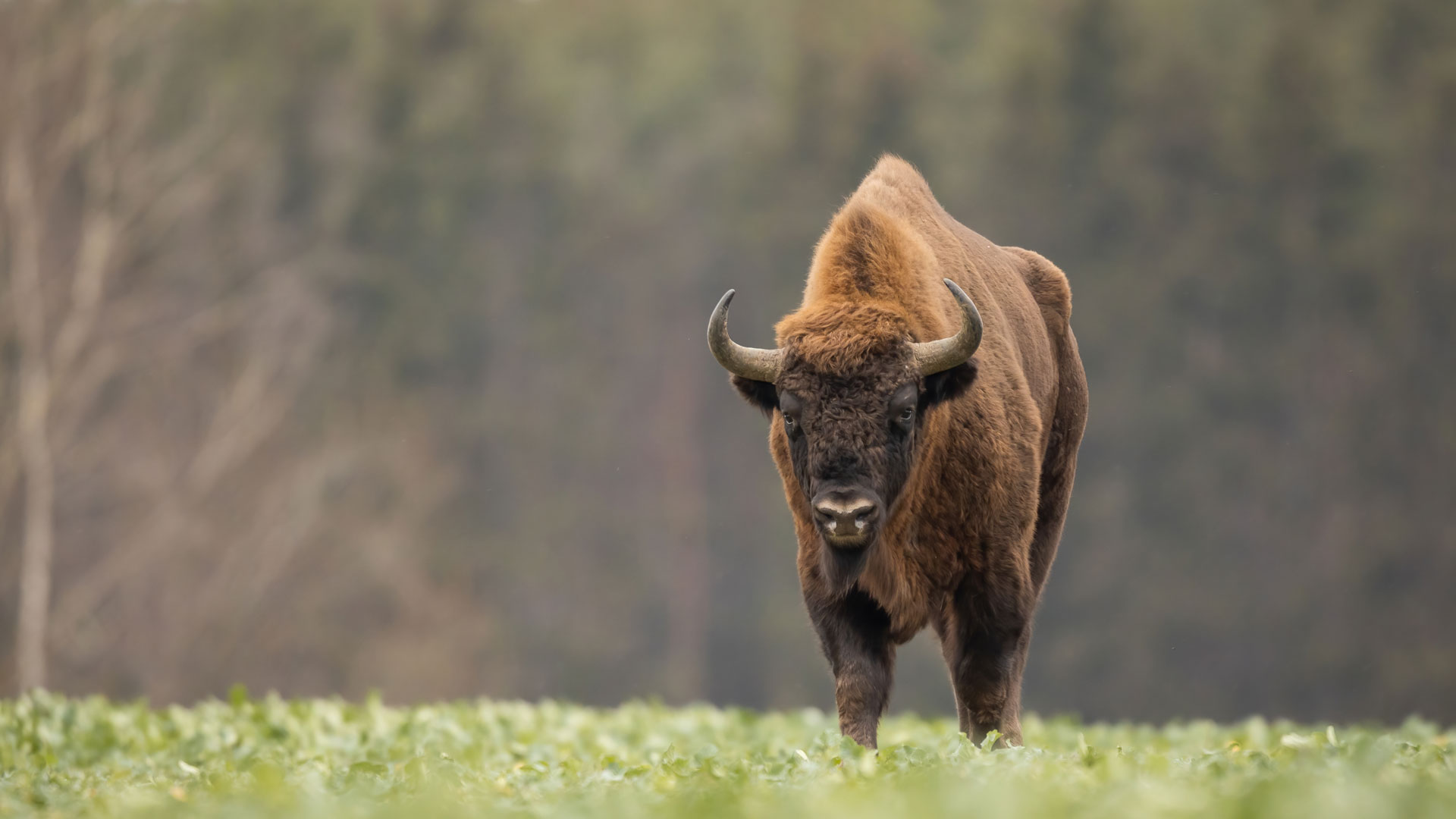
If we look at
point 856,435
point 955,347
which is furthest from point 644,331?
point 856,435

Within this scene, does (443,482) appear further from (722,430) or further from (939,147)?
(939,147)

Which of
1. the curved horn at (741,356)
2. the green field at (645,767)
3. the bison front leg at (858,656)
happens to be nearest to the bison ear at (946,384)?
the curved horn at (741,356)

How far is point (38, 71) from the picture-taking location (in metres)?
20.5

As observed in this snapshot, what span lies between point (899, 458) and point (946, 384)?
16.1 inches

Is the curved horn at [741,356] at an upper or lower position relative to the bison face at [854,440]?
upper

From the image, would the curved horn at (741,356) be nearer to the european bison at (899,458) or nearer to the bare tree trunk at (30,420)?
the european bison at (899,458)

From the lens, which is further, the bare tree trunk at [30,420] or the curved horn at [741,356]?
the bare tree trunk at [30,420]

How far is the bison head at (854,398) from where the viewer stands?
20.0ft

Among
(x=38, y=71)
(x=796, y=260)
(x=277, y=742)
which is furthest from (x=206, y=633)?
(x=277, y=742)

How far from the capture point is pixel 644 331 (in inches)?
1209

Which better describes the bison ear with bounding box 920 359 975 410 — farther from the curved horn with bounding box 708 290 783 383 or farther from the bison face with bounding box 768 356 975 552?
the curved horn with bounding box 708 290 783 383

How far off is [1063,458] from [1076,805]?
463 cm

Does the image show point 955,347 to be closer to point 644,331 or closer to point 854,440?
point 854,440

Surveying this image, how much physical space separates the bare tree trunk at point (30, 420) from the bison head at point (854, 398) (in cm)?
1674
